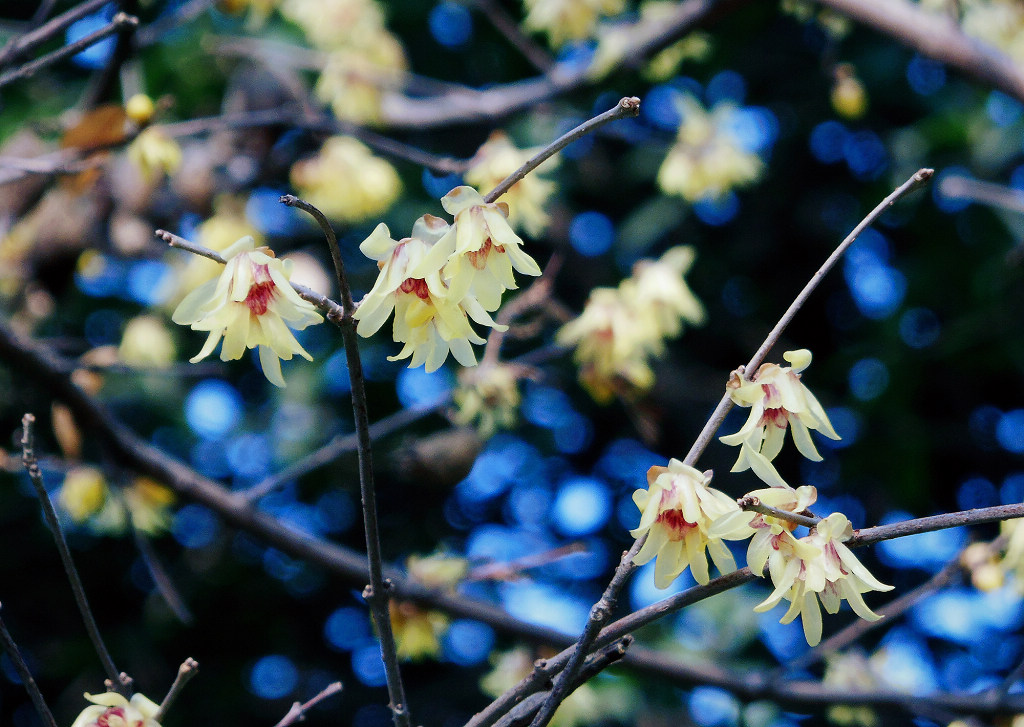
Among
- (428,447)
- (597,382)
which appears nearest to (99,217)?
(428,447)

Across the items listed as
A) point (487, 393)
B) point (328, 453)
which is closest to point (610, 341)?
point (487, 393)

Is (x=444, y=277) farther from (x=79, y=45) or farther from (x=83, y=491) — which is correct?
(x=83, y=491)

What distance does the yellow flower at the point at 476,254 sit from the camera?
833mm

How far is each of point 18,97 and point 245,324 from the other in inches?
138

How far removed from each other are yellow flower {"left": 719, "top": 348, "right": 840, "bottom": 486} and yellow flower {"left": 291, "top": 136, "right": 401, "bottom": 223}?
2237mm

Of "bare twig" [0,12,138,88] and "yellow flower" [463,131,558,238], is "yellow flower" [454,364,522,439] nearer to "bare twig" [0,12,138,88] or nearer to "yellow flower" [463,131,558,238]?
"yellow flower" [463,131,558,238]

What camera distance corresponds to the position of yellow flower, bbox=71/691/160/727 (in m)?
0.89

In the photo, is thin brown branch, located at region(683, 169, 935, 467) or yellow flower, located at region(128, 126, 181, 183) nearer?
thin brown branch, located at region(683, 169, 935, 467)

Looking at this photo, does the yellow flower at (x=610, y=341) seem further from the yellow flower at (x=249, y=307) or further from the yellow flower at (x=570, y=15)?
the yellow flower at (x=249, y=307)

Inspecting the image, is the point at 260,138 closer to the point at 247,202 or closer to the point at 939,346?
the point at 247,202

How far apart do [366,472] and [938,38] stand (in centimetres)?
219

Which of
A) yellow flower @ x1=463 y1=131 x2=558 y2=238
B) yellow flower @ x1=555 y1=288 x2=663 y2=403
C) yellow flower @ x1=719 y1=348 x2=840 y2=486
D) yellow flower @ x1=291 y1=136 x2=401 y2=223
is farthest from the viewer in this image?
yellow flower @ x1=291 y1=136 x2=401 y2=223

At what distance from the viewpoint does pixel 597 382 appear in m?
2.46

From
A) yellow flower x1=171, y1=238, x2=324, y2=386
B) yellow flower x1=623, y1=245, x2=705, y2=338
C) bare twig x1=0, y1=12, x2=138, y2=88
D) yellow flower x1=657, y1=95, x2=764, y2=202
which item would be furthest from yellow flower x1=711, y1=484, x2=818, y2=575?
yellow flower x1=657, y1=95, x2=764, y2=202
